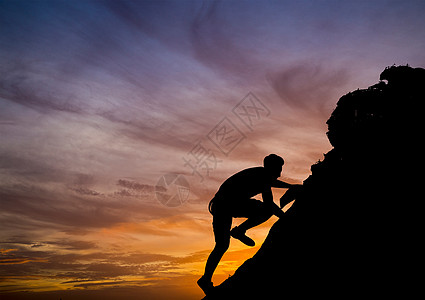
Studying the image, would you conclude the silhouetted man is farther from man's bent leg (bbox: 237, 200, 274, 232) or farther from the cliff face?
the cliff face

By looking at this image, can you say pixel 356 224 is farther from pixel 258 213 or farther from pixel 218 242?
pixel 218 242

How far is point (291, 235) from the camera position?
28.3ft

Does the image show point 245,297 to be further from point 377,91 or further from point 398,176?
point 377,91

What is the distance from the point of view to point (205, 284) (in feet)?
33.4

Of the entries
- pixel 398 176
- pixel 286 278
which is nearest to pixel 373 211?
pixel 398 176

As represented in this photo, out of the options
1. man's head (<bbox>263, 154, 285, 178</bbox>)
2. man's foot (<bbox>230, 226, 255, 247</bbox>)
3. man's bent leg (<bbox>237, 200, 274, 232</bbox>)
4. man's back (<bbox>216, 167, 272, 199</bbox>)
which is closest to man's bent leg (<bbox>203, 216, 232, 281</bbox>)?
man's foot (<bbox>230, 226, 255, 247</bbox>)

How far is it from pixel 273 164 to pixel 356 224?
2.61 meters

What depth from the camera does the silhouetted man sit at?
920cm

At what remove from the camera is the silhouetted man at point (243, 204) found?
30.2 ft

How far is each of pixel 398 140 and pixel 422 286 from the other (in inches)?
136

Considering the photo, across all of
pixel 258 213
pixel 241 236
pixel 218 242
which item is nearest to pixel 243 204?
pixel 258 213

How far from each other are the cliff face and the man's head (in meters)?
1.01

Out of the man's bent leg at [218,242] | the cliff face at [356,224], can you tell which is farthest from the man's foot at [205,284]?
the cliff face at [356,224]

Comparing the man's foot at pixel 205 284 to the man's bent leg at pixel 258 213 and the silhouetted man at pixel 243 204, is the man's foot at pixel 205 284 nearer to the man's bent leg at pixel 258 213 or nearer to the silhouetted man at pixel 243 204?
the silhouetted man at pixel 243 204
